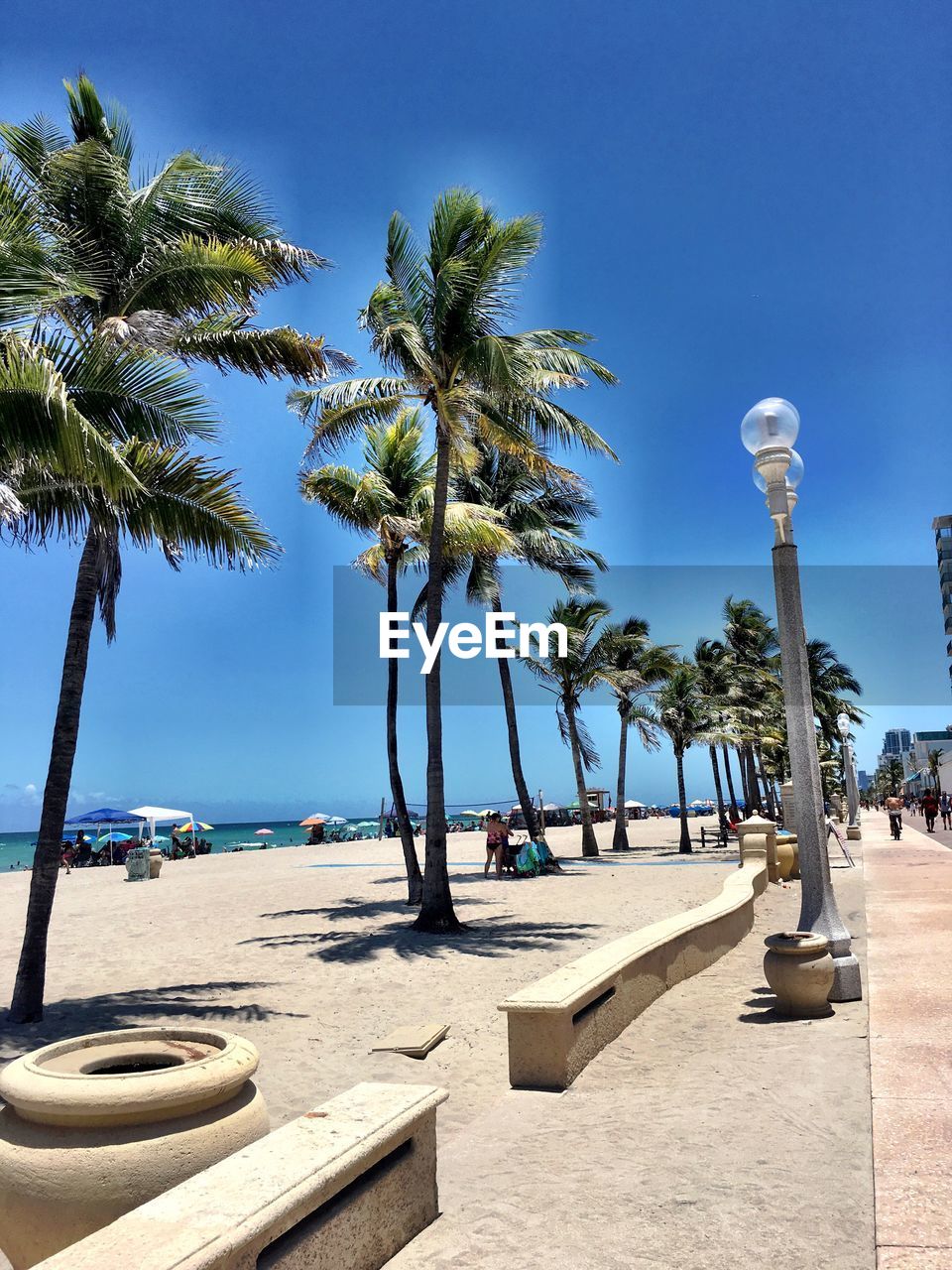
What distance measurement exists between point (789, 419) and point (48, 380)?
5.81 meters

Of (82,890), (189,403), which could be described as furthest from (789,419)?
(82,890)

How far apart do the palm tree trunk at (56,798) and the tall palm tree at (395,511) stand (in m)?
7.80

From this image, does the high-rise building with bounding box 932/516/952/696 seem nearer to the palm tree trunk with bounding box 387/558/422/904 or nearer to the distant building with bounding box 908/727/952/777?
the distant building with bounding box 908/727/952/777

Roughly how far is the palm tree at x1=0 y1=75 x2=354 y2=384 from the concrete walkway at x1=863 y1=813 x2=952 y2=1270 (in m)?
8.74

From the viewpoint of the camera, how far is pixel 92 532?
9.40m

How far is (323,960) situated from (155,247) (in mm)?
8818

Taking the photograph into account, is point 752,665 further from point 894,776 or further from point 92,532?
point 894,776

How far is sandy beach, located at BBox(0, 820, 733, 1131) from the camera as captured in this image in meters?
7.39

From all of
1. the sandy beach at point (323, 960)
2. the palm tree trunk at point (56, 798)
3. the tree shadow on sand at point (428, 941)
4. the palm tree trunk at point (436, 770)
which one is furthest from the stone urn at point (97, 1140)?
the palm tree trunk at point (436, 770)

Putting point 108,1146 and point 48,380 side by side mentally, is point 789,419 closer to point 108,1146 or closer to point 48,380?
point 48,380

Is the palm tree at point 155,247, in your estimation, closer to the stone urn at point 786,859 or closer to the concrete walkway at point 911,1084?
the concrete walkway at point 911,1084

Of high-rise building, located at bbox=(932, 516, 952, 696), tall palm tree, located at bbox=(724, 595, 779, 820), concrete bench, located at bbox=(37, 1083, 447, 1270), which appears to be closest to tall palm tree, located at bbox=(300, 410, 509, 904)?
concrete bench, located at bbox=(37, 1083, 447, 1270)

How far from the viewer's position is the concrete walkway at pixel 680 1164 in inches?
124

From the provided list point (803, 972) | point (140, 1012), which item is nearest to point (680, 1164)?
point (803, 972)
